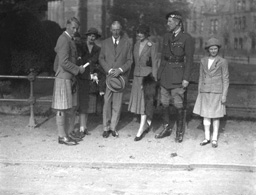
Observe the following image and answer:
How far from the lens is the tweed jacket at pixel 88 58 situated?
6.99m

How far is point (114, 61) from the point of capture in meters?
6.96

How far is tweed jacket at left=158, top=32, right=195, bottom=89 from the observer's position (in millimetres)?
6613

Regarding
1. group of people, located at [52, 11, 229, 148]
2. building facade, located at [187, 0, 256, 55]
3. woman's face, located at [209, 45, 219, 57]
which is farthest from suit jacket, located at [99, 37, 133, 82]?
building facade, located at [187, 0, 256, 55]

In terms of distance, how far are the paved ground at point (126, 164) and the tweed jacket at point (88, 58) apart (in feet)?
3.35

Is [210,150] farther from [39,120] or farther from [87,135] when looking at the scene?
[39,120]

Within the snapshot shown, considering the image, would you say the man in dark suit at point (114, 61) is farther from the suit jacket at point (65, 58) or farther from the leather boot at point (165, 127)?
the leather boot at point (165, 127)

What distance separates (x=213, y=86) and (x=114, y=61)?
1.58m

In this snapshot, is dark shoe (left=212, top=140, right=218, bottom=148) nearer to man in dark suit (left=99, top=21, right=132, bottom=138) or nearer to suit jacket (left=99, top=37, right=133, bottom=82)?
man in dark suit (left=99, top=21, right=132, bottom=138)

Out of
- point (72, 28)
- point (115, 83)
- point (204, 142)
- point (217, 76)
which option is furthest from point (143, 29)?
point (204, 142)

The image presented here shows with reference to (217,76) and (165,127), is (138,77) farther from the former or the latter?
(217,76)

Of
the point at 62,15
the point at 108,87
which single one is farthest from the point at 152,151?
the point at 62,15

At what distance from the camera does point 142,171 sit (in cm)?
562

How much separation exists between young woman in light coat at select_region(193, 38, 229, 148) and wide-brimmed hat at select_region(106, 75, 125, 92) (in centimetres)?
124

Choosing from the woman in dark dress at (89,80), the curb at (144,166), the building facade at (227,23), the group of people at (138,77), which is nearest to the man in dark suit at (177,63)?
the group of people at (138,77)
